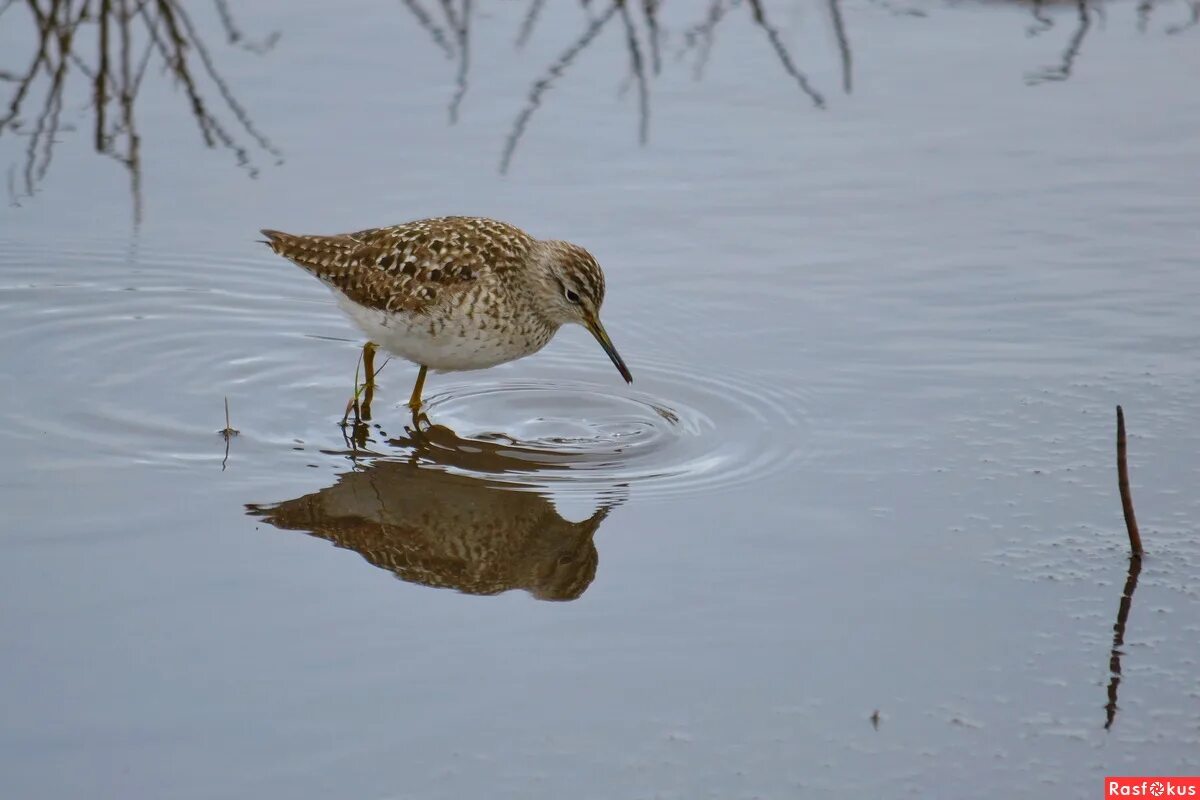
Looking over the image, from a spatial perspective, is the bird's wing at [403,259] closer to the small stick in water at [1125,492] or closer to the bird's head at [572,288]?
the bird's head at [572,288]

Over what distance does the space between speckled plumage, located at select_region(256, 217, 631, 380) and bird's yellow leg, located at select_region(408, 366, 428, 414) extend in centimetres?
8

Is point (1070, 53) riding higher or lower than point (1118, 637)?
higher

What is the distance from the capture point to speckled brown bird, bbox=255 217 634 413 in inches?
302

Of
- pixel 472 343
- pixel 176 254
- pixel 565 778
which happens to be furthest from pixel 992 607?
pixel 176 254

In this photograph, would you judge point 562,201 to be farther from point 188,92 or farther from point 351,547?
point 351,547

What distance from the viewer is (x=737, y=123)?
1007cm

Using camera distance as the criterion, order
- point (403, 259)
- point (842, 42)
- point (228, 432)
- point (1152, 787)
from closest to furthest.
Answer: point (1152, 787), point (228, 432), point (403, 259), point (842, 42)

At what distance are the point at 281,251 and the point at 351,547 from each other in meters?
2.42

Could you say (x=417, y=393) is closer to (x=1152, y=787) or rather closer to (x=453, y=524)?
(x=453, y=524)

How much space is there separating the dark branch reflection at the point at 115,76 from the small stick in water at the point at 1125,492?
18.0 feet

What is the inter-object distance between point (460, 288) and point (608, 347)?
74 cm

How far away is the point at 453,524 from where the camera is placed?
6.54 m

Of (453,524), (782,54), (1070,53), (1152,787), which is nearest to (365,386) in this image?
(453,524)

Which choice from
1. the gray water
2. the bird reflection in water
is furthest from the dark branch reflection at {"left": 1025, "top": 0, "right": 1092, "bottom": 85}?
the bird reflection in water
